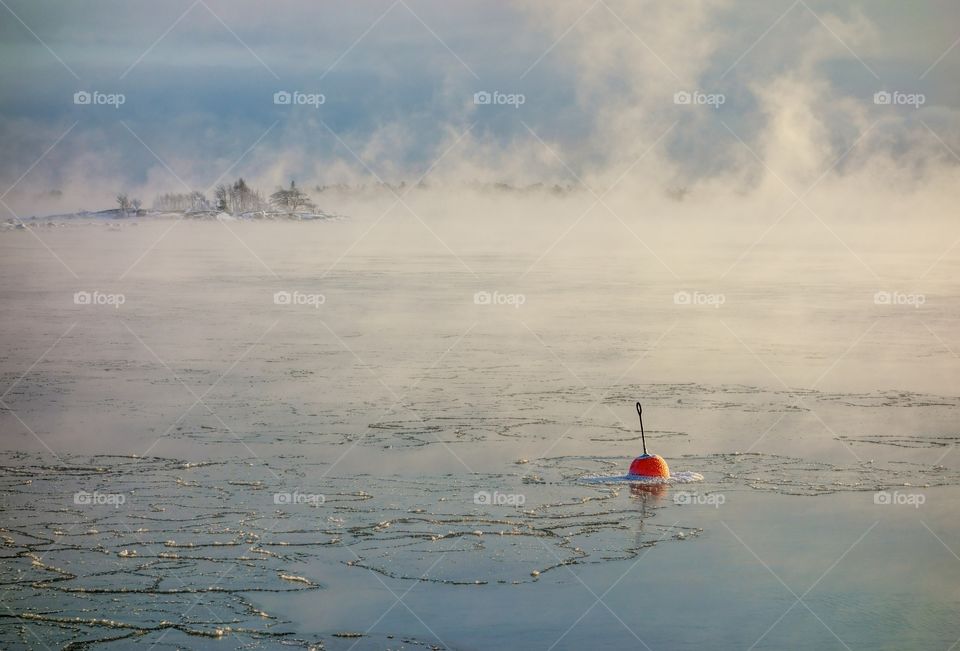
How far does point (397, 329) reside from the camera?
16172 millimetres

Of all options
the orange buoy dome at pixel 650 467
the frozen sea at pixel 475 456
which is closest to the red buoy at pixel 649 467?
the orange buoy dome at pixel 650 467

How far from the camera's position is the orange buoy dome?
32.0 ft

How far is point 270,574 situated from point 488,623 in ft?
4.95

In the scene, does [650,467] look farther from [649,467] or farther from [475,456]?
[475,456]

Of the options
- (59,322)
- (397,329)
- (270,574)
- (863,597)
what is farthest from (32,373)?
(863,597)

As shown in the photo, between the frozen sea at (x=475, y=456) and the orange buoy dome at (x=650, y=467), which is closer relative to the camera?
the frozen sea at (x=475, y=456)

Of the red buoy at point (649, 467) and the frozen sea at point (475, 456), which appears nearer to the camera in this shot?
the frozen sea at point (475, 456)

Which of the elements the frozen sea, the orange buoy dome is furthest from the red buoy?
the frozen sea

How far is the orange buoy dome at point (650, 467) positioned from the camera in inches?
384

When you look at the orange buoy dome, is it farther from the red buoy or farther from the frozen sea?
the frozen sea

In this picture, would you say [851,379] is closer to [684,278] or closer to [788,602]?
[684,278]

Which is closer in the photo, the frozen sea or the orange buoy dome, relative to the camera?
the frozen sea

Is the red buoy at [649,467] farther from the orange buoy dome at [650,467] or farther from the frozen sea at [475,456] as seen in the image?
the frozen sea at [475,456]

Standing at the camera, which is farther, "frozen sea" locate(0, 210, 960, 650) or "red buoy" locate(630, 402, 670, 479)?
"red buoy" locate(630, 402, 670, 479)
